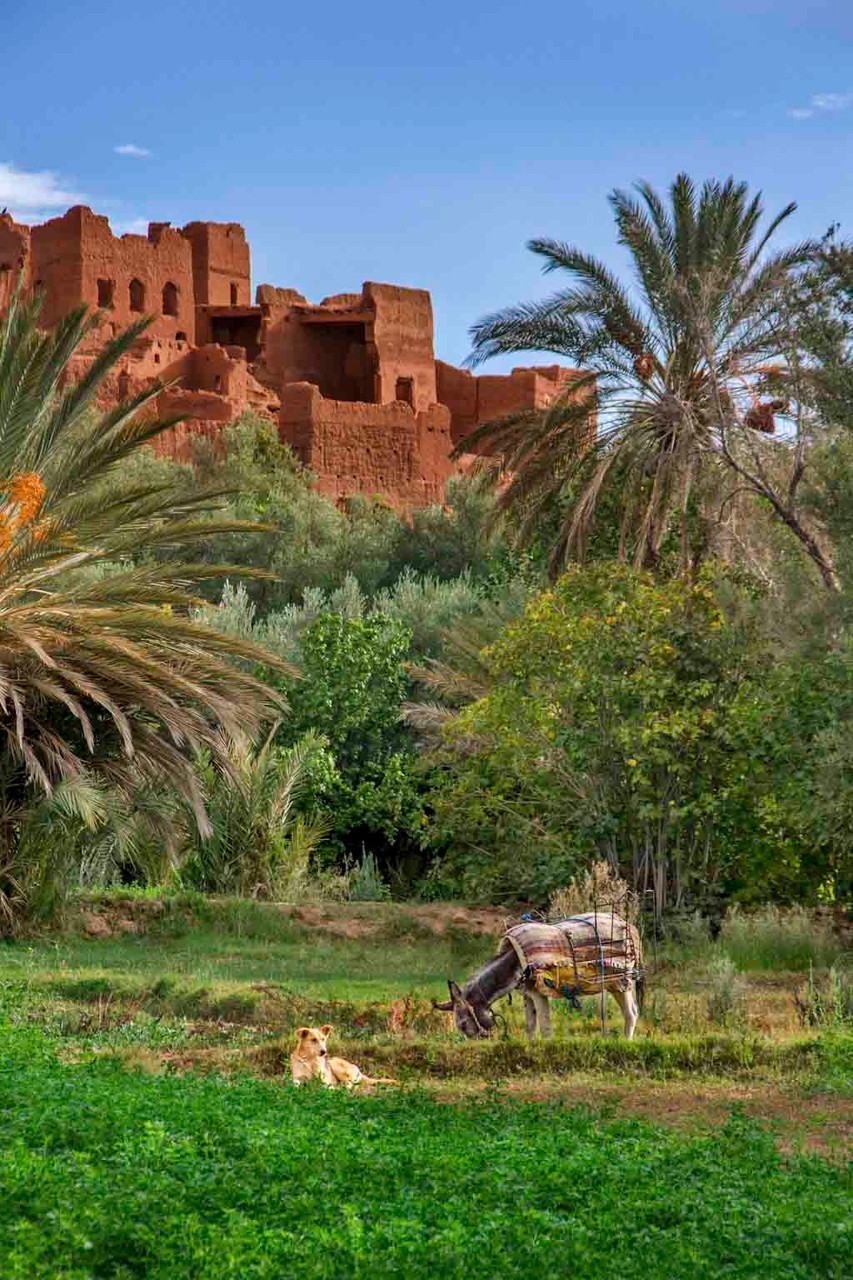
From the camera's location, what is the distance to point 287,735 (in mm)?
22391

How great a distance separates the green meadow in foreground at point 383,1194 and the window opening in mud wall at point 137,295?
144 ft

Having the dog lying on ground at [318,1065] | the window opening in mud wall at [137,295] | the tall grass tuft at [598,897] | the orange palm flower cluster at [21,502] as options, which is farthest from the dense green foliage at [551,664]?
the window opening in mud wall at [137,295]

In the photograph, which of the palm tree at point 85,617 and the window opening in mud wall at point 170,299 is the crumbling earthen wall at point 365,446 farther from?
the palm tree at point 85,617

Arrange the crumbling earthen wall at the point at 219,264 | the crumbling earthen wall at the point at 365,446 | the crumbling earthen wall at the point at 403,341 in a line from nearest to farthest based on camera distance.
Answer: the crumbling earthen wall at the point at 365,446
the crumbling earthen wall at the point at 403,341
the crumbling earthen wall at the point at 219,264

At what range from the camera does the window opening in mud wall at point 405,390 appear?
53750 mm

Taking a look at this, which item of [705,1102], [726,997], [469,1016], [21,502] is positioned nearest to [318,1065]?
[469,1016]

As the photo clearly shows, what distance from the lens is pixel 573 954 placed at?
391 inches

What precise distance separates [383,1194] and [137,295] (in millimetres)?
45771

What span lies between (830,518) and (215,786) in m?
6.87

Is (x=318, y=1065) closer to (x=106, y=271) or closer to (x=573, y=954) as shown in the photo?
(x=573, y=954)

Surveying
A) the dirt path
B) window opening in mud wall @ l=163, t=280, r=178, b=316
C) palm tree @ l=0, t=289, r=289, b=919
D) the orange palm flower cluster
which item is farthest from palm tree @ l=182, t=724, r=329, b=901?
window opening in mud wall @ l=163, t=280, r=178, b=316

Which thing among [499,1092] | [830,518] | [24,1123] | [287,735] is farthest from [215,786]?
[24,1123]

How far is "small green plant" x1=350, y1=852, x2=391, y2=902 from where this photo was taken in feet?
62.7

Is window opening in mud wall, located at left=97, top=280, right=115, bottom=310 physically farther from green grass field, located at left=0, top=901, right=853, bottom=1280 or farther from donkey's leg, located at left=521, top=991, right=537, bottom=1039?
donkey's leg, located at left=521, top=991, right=537, bottom=1039
